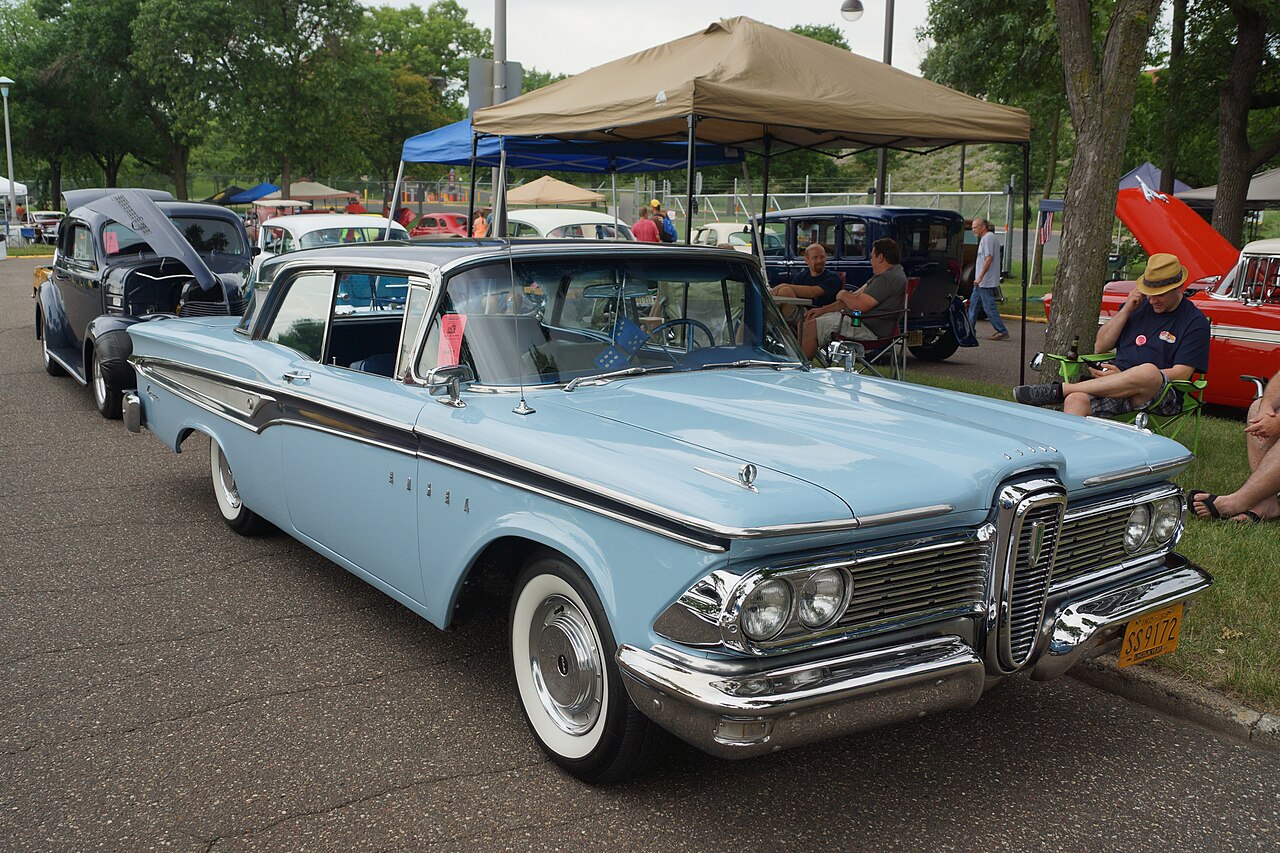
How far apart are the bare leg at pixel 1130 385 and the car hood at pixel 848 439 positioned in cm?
286

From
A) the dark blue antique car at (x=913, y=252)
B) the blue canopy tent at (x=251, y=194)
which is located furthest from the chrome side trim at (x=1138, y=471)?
the blue canopy tent at (x=251, y=194)

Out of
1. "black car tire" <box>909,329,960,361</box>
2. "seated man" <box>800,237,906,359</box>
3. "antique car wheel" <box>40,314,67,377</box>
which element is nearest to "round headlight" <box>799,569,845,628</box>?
"seated man" <box>800,237,906,359</box>

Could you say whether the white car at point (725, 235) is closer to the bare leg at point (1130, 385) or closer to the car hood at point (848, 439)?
the bare leg at point (1130, 385)

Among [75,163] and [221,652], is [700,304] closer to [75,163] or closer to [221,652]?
[221,652]

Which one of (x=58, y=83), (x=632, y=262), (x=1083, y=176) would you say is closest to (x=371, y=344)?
(x=632, y=262)

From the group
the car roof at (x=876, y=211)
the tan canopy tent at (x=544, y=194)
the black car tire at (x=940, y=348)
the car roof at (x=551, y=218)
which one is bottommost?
the black car tire at (x=940, y=348)

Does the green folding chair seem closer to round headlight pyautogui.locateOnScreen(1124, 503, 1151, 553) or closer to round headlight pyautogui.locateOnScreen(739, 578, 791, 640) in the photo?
round headlight pyautogui.locateOnScreen(1124, 503, 1151, 553)

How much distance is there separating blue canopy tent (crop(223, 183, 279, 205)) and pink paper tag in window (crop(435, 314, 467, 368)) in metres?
42.5

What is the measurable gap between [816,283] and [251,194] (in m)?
38.1

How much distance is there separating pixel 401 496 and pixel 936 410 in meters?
1.88

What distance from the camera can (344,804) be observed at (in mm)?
3051

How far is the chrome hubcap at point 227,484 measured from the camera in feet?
18.1

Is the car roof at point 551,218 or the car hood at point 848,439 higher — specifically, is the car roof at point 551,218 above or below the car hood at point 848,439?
above

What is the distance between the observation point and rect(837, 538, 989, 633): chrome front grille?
271cm
